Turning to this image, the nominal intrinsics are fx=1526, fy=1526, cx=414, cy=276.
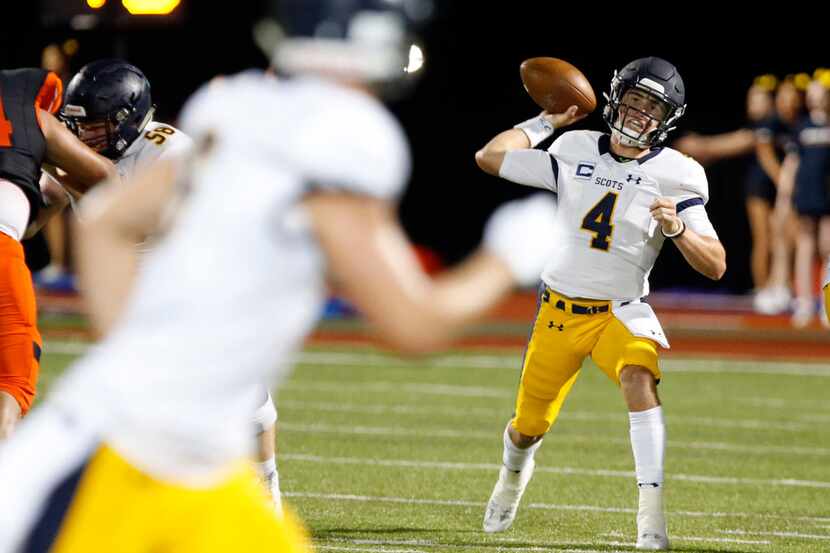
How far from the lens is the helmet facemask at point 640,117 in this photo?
565cm

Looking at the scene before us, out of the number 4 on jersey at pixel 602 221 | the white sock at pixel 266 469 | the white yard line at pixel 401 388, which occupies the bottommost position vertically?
the white yard line at pixel 401 388

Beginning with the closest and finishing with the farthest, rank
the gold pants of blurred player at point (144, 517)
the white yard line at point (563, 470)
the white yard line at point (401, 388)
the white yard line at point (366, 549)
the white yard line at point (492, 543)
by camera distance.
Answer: the gold pants of blurred player at point (144, 517), the white yard line at point (366, 549), the white yard line at point (492, 543), the white yard line at point (563, 470), the white yard line at point (401, 388)

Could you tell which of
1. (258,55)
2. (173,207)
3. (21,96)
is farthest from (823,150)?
(173,207)

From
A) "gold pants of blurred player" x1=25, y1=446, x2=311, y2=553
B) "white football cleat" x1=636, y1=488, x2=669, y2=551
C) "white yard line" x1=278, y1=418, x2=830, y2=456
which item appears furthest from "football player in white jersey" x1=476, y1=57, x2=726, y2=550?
"gold pants of blurred player" x1=25, y1=446, x2=311, y2=553

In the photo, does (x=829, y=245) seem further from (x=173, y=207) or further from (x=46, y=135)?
(x=173, y=207)

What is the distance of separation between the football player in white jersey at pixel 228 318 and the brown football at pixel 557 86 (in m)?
3.41

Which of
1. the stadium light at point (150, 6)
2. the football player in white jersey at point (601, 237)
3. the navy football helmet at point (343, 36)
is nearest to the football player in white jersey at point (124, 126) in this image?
the football player in white jersey at point (601, 237)

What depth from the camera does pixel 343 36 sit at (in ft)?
8.18

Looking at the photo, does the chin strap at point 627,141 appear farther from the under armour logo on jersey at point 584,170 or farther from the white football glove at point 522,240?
the white football glove at point 522,240

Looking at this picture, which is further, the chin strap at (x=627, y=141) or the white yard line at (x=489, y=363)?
the white yard line at (x=489, y=363)

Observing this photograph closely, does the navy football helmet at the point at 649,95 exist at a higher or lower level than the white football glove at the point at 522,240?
→ lower

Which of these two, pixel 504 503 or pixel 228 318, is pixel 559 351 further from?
pixel 228 318

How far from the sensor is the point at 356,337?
43.8ft

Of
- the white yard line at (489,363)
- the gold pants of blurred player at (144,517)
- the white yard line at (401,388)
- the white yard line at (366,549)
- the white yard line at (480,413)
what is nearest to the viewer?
the gold pants of blurred player at (144,517)
